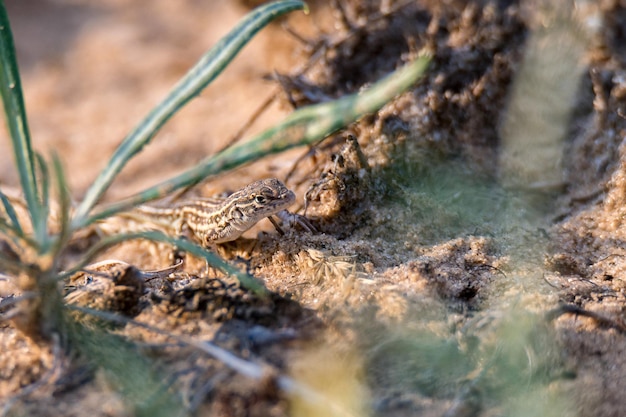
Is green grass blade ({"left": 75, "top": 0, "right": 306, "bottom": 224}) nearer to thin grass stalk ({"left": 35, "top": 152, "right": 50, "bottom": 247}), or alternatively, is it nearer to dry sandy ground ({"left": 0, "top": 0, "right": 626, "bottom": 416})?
thin grass stalk ({"left": 35, "top": 152, "right": 50, "bottom": 247})

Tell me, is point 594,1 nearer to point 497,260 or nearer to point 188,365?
point 497,260

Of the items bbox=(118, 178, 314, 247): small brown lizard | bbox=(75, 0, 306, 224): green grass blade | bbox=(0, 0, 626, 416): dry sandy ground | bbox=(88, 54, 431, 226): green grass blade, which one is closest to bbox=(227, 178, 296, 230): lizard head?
bbox=(118, 178, 314, 247): small brown lizard

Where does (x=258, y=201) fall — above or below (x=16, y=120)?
below

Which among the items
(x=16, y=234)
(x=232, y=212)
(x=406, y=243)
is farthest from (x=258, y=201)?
(x=16, y=234)

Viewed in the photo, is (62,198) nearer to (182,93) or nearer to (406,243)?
(182,93)

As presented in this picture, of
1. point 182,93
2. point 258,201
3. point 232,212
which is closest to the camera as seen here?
point 182,93

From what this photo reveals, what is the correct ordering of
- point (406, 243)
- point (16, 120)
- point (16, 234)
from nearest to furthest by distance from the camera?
1. point (16, 234)
2. point (16, 120)
3. point (406, 243)

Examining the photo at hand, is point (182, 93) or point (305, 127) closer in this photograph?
point (305, 127)
